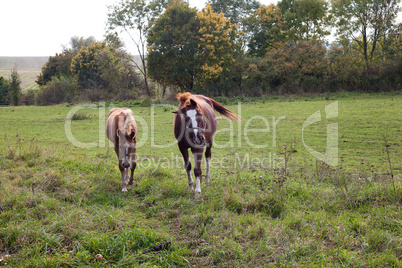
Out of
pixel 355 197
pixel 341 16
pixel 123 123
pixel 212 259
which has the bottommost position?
pixel 212 259

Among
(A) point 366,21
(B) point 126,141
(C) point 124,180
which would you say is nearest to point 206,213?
(C) point 124,180

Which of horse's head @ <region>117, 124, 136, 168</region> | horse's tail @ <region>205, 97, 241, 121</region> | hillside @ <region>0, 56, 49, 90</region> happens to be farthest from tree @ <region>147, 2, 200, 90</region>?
hillside @ <region>0, 56, 49, 90</region>

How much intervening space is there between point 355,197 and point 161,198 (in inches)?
131

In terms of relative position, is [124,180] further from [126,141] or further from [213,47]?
[213,47]

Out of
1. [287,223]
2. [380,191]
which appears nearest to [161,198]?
[287,223]

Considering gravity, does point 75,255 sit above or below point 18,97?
below

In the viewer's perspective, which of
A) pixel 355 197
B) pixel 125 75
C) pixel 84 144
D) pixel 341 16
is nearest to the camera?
pixel 355 197

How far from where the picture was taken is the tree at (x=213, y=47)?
26.2 meters

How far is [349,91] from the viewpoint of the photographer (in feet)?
80.1

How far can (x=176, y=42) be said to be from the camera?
2639cm

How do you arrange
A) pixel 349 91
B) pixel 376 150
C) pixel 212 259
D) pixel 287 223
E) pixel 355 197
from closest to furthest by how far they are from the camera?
pixel 212 259 → pixel 287 223 → pixel 355 197 → pixel 376 150 → pixel 349 91

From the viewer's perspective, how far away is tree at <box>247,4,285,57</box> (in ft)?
111

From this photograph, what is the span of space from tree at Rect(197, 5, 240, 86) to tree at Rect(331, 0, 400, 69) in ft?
41.1

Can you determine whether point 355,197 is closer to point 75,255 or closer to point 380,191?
point 380,191
